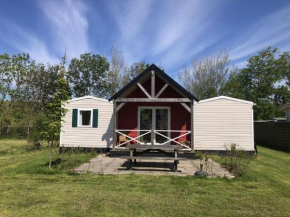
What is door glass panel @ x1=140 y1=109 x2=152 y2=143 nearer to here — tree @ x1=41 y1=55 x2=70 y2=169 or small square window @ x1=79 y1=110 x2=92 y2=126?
small square window @ x1=79 y1=110 x2=92 y2=126

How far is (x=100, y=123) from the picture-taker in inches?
397

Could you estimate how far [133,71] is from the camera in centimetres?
2200

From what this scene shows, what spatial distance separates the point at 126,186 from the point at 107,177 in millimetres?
942

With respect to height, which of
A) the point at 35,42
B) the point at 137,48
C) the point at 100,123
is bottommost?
the point at 100,123

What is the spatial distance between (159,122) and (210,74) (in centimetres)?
1084

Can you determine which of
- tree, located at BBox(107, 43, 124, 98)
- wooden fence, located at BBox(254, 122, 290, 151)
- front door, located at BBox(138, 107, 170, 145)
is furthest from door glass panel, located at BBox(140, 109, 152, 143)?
tree, located at BBox(107, 43, 124, 98)

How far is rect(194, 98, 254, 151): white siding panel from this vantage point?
961cm

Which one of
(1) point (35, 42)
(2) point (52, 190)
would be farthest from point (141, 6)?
(2) point (52, 190)

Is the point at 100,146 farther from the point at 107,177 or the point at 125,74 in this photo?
the point at 125,74

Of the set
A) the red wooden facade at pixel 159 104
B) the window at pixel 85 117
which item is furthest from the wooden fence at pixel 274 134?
the window at pixel 85 117

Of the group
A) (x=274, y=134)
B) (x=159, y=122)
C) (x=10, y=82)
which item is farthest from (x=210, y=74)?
(x=10, y=82)

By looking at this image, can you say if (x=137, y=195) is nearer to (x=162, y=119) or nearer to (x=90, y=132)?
(x=162, y=119)

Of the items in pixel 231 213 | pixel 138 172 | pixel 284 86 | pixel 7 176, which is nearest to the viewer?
pixel 231 213

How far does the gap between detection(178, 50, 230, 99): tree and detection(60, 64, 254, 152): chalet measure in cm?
914
